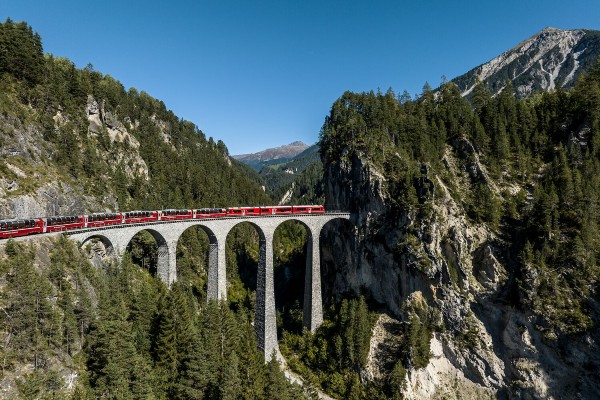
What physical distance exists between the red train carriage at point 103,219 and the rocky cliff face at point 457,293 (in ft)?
133

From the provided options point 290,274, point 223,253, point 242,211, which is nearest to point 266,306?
point 223,253

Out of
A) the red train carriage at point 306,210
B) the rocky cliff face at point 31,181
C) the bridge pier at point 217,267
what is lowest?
the bridge pier at point 217,267

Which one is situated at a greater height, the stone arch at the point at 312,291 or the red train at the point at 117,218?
the red train at the point at 117,218

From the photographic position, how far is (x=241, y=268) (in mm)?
90312

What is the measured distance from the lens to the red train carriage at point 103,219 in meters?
42.6

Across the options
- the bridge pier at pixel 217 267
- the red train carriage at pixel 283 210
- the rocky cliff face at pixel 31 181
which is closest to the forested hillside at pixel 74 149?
the rocky cliff face at pixel 31 181

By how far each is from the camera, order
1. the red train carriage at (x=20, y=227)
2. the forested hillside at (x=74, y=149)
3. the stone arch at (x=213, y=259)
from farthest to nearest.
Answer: the forested hillside at (x=74, y=149), the stone arch at (x=213, y=259), the red train carriage at (x=20, y=227)

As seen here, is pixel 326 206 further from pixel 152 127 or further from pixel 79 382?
pixel 152 127

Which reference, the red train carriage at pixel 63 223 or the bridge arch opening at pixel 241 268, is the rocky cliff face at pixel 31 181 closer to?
the red train carriage at pixel 63 223

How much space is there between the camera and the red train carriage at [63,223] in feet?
124

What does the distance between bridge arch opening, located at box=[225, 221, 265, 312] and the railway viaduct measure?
17234 millimetres

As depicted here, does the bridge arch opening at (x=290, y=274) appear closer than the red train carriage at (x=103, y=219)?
No

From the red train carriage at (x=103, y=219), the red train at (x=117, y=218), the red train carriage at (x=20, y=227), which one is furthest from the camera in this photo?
the red train carriage at (x=103, y=219)

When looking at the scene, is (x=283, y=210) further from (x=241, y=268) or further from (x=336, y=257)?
(x=241, y=268)
